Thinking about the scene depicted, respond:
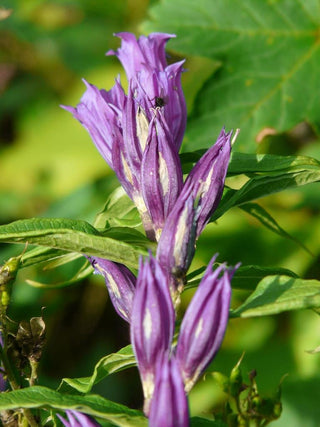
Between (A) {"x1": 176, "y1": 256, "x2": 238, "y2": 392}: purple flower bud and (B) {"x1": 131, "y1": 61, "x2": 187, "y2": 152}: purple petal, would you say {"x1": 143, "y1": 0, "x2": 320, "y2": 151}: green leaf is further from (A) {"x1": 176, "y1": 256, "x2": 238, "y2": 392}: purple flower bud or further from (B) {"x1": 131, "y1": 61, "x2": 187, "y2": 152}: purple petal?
(A) {"x1": 176, "y1": 256, "x2": 238, "y2": 392}: purple flower bud

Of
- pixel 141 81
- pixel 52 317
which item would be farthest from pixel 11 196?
pixel 141 81

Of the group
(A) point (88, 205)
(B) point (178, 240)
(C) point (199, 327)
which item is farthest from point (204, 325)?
(A) point (88, 205)

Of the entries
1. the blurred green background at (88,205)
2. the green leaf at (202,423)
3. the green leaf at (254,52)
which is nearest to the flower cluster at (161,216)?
the green leaf at (202,423)

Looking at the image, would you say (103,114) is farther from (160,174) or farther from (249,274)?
(249,274)

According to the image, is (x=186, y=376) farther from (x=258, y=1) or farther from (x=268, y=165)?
(x=258, y=1)

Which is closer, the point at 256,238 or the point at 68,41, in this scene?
the point at 256,238

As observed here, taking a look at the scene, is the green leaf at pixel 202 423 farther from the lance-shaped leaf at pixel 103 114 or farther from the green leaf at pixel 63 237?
the lance-shaped leaf at pixel 103 114
